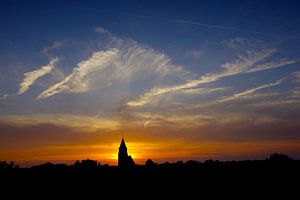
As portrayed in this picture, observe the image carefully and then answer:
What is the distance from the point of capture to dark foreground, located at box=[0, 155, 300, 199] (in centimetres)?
4981

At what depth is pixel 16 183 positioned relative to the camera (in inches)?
2128

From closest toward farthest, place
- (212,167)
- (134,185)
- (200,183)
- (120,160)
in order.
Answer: (134,185), (200,183), (212,167), (120,160)

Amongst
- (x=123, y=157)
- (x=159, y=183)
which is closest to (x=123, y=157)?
(x=123, y=157)

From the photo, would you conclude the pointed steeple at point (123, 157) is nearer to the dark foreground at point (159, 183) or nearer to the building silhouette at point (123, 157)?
the building silhouette at point (123, 157)

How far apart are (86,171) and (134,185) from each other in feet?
42.8

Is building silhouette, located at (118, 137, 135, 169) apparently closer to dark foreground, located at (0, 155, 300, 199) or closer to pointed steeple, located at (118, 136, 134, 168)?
pointed steeple, located at (118, 136, 134, 168)

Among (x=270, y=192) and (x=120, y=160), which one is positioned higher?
(x=120, y=160)

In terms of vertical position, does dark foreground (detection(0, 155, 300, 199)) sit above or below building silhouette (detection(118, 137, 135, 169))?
below

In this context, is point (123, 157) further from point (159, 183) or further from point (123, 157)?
point (159, 183)

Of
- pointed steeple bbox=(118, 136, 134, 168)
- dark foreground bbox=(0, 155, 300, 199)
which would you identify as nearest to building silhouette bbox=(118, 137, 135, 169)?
pointed steeple bbox=(118, 136, 134, 168)

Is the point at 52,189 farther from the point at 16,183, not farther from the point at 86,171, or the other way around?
the point at 86,171

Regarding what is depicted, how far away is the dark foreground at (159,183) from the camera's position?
49812 millimetres

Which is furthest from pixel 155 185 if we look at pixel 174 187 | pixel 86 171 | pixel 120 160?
pixel 120 160

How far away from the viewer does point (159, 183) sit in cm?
5797
